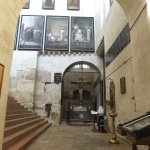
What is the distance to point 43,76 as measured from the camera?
1100 centimetres

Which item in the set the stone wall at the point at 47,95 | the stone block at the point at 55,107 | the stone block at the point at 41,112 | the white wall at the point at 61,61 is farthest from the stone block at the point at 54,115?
the white wall at the point at 61,61

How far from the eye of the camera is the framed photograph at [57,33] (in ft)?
37.3

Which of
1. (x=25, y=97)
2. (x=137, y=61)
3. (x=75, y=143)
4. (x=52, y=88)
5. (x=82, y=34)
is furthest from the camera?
(x=82, y=34)

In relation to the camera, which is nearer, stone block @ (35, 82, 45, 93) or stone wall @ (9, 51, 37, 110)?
stone wall @ (9, 51, 37, 110)

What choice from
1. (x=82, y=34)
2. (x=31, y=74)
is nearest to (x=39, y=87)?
(x=31, y=74)

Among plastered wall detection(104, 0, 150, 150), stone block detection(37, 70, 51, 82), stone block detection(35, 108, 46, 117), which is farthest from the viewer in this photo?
stone block detection(37, 70, 51, 82)

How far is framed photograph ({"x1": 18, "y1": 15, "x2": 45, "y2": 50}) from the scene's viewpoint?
11.3 metres

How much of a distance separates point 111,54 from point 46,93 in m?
5.27

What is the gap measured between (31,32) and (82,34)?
11.8 feet

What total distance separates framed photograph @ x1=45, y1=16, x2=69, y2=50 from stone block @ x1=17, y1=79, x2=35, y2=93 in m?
2.65

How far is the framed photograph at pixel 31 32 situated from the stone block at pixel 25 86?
93.0 inches

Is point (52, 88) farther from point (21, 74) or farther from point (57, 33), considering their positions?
point (57, 33)

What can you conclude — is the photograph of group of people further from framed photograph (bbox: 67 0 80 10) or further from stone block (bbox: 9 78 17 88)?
stone block (bbox: 9 78 17 88)

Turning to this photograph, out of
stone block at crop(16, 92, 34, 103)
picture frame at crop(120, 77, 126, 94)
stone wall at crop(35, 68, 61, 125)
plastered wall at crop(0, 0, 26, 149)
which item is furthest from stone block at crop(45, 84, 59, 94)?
plastered wall at crop(0, 0, 26, 149)
